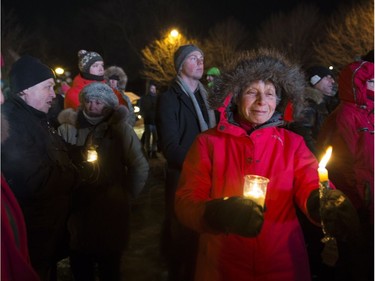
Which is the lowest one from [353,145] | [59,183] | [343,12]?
[59,183]

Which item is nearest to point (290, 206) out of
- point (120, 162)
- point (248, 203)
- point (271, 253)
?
point (271, 253)

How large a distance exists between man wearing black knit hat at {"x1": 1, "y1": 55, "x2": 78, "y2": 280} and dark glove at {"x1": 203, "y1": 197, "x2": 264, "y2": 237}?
1552 mm

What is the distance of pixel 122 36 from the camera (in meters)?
41.3

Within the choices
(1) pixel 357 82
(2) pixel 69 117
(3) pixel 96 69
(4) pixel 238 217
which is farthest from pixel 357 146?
(3) pixel 96 69

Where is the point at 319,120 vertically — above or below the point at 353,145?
above

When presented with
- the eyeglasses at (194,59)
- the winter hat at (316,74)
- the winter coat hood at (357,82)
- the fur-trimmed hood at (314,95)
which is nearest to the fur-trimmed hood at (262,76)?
the winter coat hood at (357,82)

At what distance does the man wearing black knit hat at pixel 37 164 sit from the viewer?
9.39 ft

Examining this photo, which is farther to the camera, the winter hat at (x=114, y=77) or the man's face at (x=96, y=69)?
the winter hat at (x=114, y=77)

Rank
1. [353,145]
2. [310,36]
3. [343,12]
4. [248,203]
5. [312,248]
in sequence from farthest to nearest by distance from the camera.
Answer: [310,36]
[343,12]
[312,248]
[353,145]
[248,203]

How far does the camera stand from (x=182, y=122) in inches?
157

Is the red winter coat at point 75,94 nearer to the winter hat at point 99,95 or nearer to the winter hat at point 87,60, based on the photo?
the winter hat at point 87,60

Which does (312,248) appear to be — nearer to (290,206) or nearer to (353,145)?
(353,145)

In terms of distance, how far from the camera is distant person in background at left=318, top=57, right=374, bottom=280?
3.43 m

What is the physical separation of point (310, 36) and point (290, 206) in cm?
3651
